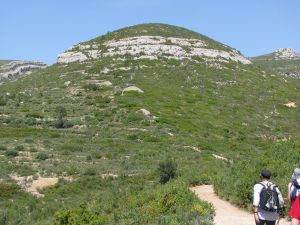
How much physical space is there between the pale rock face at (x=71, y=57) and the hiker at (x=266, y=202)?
275ft

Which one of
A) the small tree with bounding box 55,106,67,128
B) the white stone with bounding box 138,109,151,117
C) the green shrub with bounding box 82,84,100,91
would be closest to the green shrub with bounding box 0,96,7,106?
the green shrub with bounding box 82,84,100,91

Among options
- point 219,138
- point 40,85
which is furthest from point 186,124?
point 40,85

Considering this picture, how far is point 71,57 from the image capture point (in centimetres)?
9494

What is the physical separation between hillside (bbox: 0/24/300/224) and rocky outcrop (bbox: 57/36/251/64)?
0.29 metres

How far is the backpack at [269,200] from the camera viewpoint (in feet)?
32.6

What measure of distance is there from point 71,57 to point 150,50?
16258 millimetres

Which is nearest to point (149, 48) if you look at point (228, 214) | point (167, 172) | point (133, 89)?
point (133, 89)

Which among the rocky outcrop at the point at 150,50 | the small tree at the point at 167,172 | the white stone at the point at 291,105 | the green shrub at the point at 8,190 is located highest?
the rocky outcrop at the point at 150,50

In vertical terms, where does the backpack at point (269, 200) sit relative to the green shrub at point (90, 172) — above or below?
above

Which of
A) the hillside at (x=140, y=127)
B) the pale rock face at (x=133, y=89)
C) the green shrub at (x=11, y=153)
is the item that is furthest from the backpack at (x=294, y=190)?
the pale rock face at (x=133, y=89)

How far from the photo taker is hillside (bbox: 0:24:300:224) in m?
20.2

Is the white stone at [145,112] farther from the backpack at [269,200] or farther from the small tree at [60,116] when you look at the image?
the backpack at [269,200]

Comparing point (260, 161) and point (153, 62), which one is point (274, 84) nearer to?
point (153, 62)

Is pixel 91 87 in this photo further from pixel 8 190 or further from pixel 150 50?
pixel 8 190
